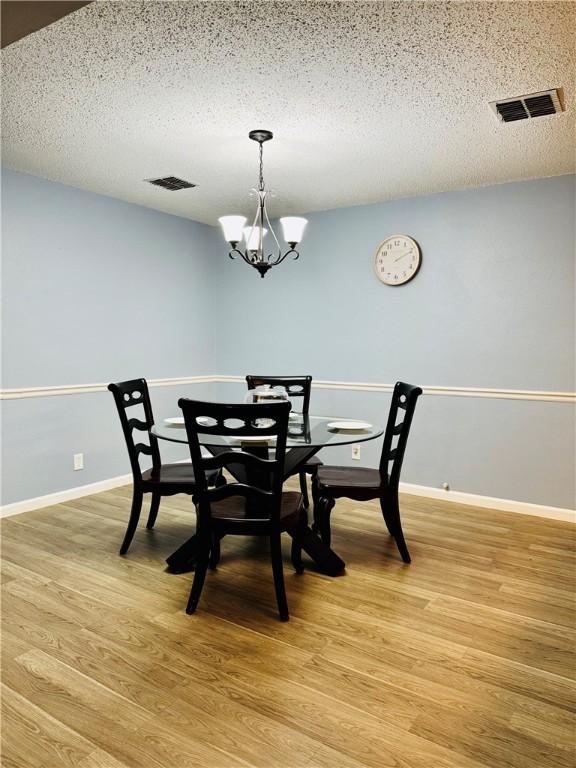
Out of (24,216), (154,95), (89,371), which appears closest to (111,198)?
(24,216)

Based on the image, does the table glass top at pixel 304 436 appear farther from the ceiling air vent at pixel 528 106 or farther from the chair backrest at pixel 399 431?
the ceiling air vent at pixel 528 106

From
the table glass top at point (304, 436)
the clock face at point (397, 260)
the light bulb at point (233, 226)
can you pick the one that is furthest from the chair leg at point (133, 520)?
the clock face at point (397, 260)

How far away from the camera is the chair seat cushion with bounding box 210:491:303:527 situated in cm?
244

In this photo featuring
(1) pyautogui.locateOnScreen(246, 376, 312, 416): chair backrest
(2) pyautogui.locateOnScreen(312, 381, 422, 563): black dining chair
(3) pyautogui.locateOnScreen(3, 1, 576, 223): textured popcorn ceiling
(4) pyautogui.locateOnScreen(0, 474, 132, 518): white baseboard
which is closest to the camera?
(3) pyautogui.locateOnScreen(3, 1, 576, 223): textured popcorn ceiling

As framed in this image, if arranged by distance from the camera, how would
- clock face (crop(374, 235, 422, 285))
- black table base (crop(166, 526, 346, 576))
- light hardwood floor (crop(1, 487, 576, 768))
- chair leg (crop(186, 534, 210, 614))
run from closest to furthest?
light hardwood floor (crop(1, 487, 576, 768)) < chair leg (crop(186, 534, 210, 614)) < black table base (crop(166, 526, 346, 576)) < clock face (crop(374, 235, 422, 285))

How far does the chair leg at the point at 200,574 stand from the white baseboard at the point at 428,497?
1.91 metres

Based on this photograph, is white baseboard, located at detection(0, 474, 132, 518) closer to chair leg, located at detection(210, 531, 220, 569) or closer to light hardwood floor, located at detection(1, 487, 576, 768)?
light hardwood floor, located at detection(1, 487, 576, 768)

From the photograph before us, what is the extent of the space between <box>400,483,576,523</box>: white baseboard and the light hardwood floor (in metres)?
0.56

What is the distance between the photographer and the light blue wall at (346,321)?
12.1 feet

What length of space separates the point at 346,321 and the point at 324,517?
2047 mm

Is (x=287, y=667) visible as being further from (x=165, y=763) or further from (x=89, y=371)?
(x=89, y=371)

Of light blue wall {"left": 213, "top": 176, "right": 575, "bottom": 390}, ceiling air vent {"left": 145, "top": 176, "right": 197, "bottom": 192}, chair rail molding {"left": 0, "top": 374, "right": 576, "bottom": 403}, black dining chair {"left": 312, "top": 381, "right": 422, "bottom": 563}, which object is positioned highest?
ceiling air vent {"left": 145, "top": 176, "right": 197, "bottom": 192}

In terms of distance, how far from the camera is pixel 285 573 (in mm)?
2770

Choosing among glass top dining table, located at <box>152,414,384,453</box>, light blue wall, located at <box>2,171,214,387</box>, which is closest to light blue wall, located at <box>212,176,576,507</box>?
light blue wall, located at <box>2,171,214,387</box>
